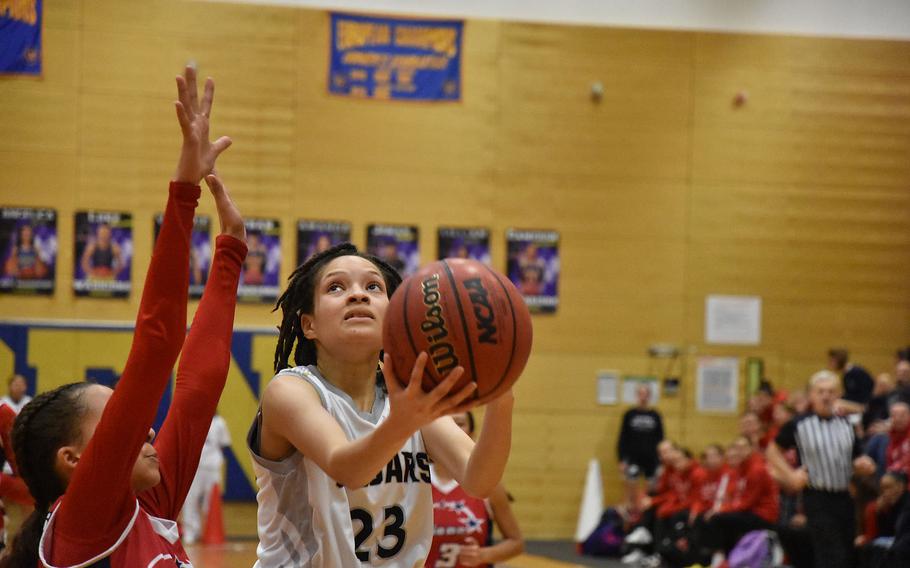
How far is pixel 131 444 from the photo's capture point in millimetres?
2377

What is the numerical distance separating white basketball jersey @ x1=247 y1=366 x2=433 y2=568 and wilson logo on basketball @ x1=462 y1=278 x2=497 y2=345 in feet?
2.20

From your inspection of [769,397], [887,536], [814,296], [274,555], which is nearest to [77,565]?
[274,555]

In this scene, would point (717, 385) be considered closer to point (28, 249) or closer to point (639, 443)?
point (639, 443)

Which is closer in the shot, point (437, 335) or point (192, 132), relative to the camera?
point (437, 335)

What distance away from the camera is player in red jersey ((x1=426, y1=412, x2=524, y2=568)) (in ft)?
18.3

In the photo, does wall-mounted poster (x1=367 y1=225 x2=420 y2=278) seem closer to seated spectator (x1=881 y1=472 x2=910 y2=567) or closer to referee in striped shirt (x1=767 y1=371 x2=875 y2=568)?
referee in striped shirt (x1=767 y1=371 x2=875 y2=568)

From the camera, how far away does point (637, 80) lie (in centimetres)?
1644

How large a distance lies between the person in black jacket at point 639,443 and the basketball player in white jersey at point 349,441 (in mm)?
12938

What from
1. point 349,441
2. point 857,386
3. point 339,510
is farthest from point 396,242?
point 349,441

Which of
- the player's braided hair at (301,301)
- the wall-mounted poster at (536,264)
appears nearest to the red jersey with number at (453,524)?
the player's braided hair at (301,301)

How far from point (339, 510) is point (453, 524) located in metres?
2.82

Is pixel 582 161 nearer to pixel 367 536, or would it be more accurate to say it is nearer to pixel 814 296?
pixel 814 296

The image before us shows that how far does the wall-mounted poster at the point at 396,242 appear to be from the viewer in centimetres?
1584

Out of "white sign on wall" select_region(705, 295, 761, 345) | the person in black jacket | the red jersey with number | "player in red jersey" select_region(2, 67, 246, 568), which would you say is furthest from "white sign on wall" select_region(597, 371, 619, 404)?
"player in red jersey" select_region(2, 67, 246, 568)
